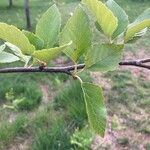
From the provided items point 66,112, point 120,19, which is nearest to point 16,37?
point 120,19

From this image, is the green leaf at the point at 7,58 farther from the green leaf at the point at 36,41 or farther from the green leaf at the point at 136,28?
the green leaf at the point at 136,28

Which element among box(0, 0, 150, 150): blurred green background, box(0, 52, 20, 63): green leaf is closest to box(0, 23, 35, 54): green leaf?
box(0, 52, 20, 63): green leaf

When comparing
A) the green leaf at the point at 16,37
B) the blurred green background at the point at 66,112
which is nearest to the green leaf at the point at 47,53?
the green leaf at the point at 16,37

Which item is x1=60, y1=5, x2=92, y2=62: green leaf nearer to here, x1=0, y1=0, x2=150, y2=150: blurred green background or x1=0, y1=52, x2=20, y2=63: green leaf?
x1=0, y1=52, x2=20, y2=63: green leaf

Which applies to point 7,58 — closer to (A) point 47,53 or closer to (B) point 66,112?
(A) point 47,53

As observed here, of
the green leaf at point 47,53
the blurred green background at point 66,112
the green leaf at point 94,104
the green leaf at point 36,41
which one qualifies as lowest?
the blurred green background at point 66,112

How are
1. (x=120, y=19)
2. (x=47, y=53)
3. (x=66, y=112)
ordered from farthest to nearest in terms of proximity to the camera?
(x=66, y=112) → (x=120, y=19) → (x=47, y=53)
